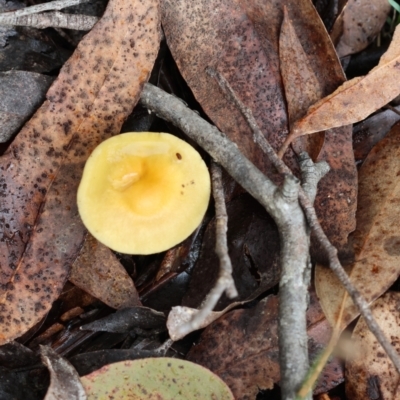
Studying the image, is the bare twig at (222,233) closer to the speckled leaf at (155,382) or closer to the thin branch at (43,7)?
the speckled leaf at (155,382)

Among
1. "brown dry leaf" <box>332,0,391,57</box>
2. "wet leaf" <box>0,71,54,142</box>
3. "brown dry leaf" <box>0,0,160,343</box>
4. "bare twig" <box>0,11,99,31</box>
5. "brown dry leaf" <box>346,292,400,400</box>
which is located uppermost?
"bare twig" <box>0,11,99,31</box>

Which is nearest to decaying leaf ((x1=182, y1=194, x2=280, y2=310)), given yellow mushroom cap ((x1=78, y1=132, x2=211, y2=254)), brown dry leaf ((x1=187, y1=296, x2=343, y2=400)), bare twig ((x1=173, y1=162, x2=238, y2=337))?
brown dry leaf ((x1=187, y1=296, x2=343, y2=400))

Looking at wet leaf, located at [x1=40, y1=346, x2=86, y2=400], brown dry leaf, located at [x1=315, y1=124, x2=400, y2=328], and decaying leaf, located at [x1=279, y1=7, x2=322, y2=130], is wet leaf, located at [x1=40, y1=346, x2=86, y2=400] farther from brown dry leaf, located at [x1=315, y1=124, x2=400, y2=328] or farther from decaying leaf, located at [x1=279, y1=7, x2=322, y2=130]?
decaying leaf, located at [x1=279, y1=7, x2=322, y2=130]

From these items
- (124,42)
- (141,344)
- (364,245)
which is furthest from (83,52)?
(364,245)

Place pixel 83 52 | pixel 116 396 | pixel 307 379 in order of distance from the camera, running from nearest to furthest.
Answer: pixel 307 379 → pixel 116 396 → pixel 83 52

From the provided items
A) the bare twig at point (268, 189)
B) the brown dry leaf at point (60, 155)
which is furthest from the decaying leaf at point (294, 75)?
the brown dry leaf at point (60, 155)

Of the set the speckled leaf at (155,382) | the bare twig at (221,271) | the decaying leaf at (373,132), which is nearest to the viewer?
the bare twig at (221,271)

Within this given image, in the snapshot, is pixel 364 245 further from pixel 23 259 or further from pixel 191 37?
pixel 23 259
